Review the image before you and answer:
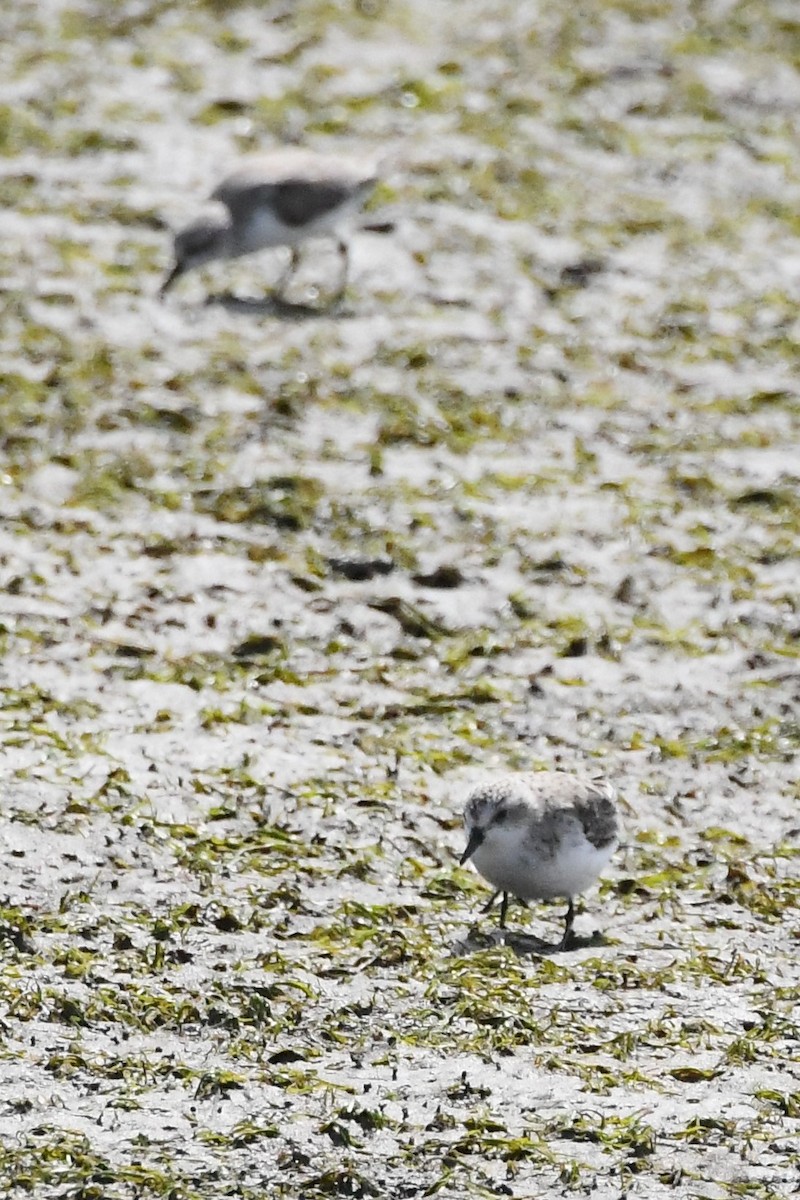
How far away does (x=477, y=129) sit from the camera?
1684cm

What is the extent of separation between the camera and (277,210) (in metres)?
14.1

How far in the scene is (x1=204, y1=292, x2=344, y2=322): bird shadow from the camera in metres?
14.2

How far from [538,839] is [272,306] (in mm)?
6969

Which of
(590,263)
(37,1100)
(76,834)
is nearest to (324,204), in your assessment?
(590,263)

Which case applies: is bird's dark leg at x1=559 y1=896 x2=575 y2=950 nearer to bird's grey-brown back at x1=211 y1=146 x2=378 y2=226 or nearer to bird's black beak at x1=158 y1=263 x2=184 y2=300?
bird's black beak at x1=158 y1=263 x2=184 y2=300

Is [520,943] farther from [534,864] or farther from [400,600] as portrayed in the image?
[400,600]

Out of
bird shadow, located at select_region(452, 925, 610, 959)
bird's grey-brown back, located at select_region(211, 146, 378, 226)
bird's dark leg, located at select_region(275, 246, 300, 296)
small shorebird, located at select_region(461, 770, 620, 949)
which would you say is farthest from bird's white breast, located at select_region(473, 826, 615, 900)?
bird's dark leg, located at select_region(275, 246, 300, 296)

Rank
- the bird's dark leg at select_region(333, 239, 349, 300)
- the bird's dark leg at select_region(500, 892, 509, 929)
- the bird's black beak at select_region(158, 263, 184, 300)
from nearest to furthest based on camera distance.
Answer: the bird's dark leg at select_region(500, 892, 509, 929)
the bird's black beak at select_region(158, 263, 184, 300)
the bird's dark leg at select_region(333, 239, 349, 300)

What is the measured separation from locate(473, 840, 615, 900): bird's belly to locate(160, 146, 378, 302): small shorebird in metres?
6.65

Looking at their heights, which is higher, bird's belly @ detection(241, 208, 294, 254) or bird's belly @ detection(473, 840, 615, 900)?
bird's belly @ detection(473, 840, 615, 900)

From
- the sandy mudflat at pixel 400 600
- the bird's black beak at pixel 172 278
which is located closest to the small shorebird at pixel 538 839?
the sandy mudflat at pixel 400 600

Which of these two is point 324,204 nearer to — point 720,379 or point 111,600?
point 720,379

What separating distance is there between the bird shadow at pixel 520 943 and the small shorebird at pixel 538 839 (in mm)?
36

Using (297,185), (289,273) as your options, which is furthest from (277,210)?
(289,273)
